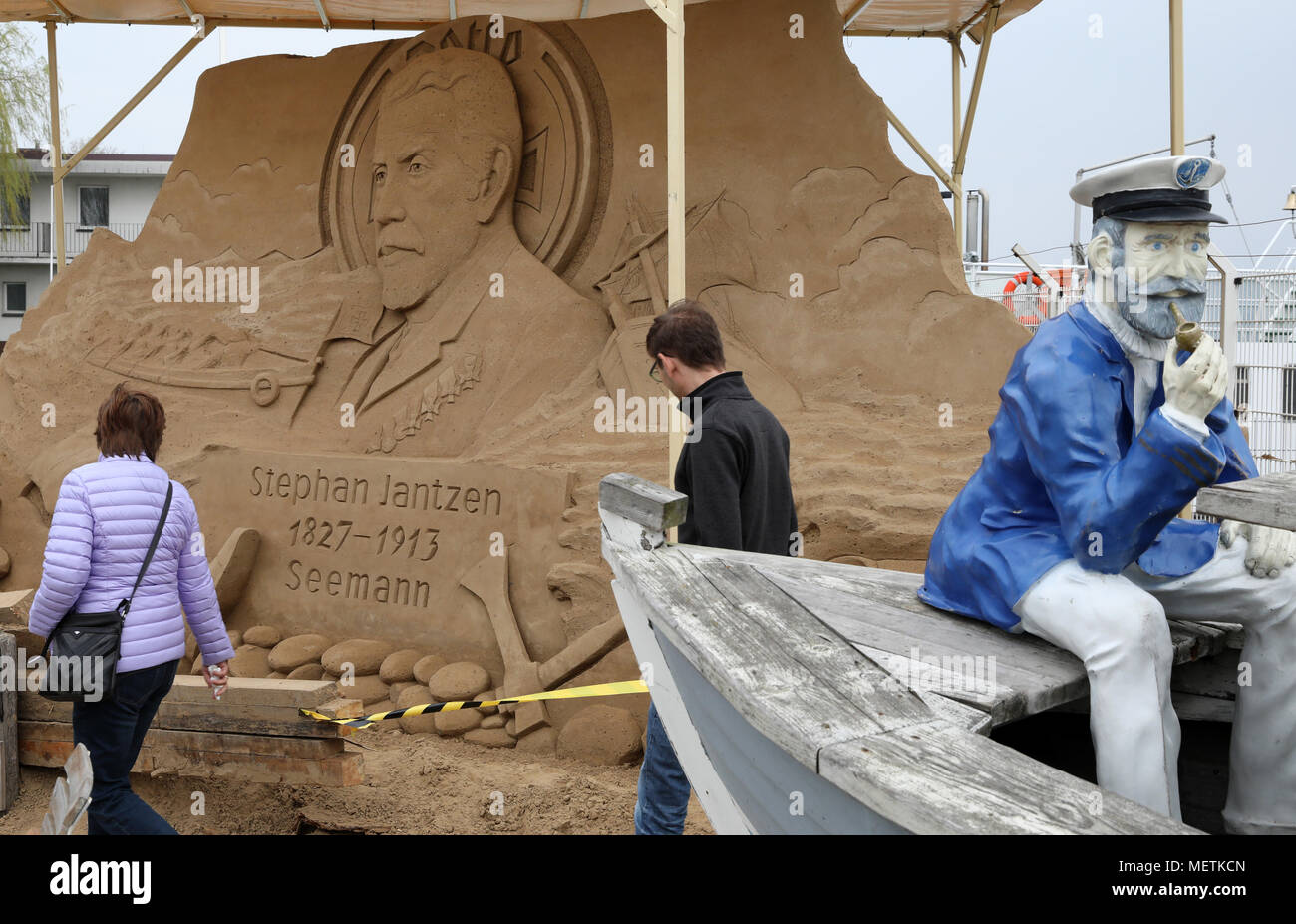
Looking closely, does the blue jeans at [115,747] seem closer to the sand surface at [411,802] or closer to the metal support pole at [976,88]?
the sand surface at [411,802]

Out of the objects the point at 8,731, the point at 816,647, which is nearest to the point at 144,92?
the point at 8,731

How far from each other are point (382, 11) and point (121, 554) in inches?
280

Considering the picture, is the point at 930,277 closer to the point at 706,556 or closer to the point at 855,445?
the point at 855,445

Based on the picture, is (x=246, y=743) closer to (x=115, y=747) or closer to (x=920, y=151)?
(x=115, y=747)

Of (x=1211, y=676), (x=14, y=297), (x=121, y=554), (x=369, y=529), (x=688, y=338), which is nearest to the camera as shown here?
(x=1211, y=676)

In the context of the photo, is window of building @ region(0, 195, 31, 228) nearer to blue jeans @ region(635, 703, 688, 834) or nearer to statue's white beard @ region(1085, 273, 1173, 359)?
blue jeans @ region(635, 703, 688, 834)

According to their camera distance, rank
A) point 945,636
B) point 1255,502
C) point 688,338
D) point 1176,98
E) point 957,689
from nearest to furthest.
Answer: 1. point 1255,502
2. point 957,689
3. point 945,636
4. point 688,338
5. point 1176,98

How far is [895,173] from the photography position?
5.99 m

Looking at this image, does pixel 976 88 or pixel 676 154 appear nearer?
pixel 676 154

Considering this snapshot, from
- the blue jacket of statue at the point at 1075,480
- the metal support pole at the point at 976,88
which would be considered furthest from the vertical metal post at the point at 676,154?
the metal support pole at the point at 976,88

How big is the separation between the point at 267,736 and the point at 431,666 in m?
1.32

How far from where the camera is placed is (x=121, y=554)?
9.65 feet

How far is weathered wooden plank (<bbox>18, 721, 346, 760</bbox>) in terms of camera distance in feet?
12.1

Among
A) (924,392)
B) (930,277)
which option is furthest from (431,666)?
(930,277)
